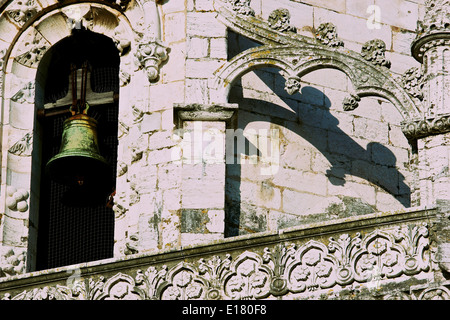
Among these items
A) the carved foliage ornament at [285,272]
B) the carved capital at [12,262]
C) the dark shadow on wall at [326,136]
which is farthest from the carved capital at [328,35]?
the carved capital at [12,262]

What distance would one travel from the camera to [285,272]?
18500mm

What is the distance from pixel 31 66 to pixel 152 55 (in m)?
1.53

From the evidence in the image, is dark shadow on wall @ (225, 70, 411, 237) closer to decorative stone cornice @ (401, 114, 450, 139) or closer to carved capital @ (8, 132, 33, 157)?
carved capital @ (8, 132, 33, 157)

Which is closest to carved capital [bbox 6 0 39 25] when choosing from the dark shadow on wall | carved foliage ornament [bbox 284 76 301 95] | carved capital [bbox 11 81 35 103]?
carved capital [bbox 11 81 35 103]

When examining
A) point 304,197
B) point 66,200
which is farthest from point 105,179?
point 304,197

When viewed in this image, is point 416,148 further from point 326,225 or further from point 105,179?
point 105,179

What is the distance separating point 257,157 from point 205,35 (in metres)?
1.28

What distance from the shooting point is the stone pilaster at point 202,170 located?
20172 mm

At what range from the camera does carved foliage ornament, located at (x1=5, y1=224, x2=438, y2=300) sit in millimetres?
18109

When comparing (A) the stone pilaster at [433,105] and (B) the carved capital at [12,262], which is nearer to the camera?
(A) the stone pilaster at [433,105]

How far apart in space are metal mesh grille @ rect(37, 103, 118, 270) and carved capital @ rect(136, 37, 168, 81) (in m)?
0.85

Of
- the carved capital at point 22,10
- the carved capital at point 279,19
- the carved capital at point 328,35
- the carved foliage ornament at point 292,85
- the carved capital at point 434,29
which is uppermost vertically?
the carved capital at point 22,10

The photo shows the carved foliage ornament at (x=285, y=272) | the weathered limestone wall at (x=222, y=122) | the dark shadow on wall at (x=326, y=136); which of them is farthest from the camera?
the dark shadow on wall at (x=326, y=136)

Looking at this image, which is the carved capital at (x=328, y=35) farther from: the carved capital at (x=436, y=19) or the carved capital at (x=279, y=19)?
the carved capital at (x=436, y=19)
